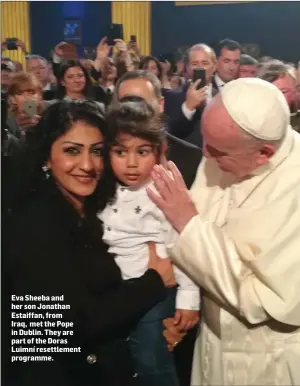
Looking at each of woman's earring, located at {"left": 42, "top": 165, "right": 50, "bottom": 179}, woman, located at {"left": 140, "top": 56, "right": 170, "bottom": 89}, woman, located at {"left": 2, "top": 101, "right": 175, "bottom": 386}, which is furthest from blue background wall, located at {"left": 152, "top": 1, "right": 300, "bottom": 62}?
woman's earring, located at {"left": 42, "top": 165, "right": 50, "bottom": 179}

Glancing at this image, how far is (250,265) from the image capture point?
1.06 m

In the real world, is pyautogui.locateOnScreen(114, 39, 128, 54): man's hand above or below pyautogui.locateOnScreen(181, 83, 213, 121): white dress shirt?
above

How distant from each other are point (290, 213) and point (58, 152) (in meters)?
0.50

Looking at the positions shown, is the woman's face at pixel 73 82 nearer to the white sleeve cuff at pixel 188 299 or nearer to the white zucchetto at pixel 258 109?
the white zucchetto at pixel 258 109

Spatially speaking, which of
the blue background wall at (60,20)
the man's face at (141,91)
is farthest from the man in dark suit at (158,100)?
the blue background wall at (60,20)

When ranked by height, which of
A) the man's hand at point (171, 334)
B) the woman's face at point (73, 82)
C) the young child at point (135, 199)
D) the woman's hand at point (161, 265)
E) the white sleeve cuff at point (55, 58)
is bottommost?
the man's hand at point (171, 334)

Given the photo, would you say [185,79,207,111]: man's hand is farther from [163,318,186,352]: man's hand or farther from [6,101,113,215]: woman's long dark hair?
[163,318,186,352]: man's hand

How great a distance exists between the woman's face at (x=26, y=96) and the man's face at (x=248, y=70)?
0.44 m

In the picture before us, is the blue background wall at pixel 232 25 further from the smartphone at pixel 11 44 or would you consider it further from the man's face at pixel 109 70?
the smartphone at pixel 11 44

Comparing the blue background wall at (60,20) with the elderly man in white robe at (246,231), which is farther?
the blue background wall at (60,20)

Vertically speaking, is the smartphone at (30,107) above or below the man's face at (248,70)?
below

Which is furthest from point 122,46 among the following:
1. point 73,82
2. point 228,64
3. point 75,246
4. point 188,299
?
point 188,299

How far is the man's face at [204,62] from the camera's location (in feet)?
3.85

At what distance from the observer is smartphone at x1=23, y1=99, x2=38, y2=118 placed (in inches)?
45.9
